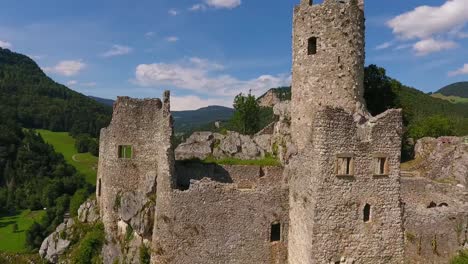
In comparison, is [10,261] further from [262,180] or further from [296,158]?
[296,158]

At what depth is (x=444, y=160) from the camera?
95.8ft

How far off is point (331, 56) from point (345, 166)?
9.21 m

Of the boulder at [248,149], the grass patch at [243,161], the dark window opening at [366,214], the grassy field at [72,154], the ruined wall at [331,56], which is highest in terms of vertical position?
the ruined wall at [331,56]

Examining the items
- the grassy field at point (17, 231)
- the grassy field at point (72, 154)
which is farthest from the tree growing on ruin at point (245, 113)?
the grassy field at point (72, 154)

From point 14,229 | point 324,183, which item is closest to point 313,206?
point 324,183

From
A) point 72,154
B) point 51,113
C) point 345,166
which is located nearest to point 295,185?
point 345,166

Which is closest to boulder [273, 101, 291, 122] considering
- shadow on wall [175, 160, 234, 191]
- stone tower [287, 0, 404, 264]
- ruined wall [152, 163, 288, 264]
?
shadow on wall [175, 160, 234, 191]

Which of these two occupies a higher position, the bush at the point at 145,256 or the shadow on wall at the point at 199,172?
the shadow on wall at the point at 199,172

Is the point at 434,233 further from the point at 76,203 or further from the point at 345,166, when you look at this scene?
the point at 76,203

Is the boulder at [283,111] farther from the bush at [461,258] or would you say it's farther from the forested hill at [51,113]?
the forested hill at [51,113]

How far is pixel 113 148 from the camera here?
23422mm

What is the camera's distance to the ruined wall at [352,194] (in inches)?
637

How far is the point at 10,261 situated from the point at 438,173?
135 feet

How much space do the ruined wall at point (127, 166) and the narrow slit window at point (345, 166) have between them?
406 inches
